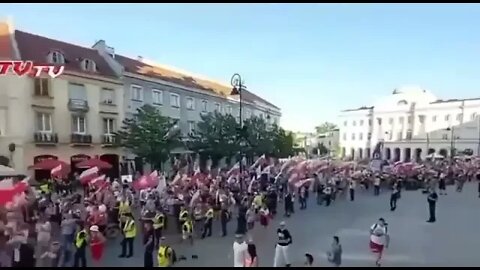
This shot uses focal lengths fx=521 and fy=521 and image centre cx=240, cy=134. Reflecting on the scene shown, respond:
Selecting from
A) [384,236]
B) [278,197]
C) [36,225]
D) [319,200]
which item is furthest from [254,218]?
[36,225]

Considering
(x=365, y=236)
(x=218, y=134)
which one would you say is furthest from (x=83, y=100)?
(x=365, y=236)

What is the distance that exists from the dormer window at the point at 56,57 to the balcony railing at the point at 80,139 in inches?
18.0

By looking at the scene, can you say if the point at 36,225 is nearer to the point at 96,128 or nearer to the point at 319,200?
the point at 96,128

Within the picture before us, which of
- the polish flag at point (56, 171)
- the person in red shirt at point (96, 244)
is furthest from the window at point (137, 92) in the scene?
the person in red shirt at point (96, 244)

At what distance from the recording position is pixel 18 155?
3.19 metres

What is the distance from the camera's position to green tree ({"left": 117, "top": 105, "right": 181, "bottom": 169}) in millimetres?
3287

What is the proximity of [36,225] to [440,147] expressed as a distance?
2.61 meters

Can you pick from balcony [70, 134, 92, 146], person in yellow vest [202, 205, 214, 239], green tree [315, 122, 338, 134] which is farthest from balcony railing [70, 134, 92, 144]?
green tree [315, 122, 338, 134]

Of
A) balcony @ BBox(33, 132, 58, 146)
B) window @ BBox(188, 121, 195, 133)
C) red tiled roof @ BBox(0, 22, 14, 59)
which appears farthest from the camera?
window @ BBox(188, 121, 195, 133)

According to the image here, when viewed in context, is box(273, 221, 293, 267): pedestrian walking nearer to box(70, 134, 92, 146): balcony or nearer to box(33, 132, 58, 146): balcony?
box(70, 134, 92, 146): balcony

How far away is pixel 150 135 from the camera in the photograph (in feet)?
10.8

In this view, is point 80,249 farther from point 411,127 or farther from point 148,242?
point 411,127

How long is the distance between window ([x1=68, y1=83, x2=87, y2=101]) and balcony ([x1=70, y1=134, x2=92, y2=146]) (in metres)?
0.23

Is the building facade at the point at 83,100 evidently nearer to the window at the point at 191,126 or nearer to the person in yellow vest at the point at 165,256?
the window at the point at 191,126
